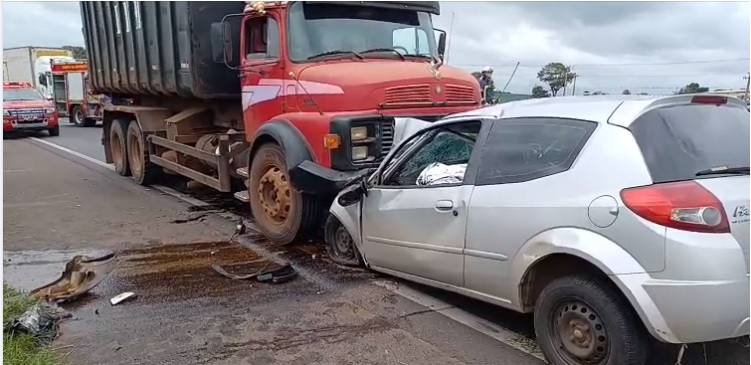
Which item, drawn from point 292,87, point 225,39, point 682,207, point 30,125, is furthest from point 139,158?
point 30,125

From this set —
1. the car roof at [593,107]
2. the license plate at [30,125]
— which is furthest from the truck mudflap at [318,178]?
the license plate at [30,125]

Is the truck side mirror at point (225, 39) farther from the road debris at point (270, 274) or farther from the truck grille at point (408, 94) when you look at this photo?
the road debris at point (270, 274)

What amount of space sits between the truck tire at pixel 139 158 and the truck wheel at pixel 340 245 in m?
5.76

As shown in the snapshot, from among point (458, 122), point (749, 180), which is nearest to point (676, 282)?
point (749, 180)

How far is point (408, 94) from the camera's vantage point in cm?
625

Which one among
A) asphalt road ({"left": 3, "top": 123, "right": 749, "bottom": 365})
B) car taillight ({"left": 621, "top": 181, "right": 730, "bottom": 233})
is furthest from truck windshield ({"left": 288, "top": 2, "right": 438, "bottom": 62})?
car taillight ({"left": 621, "top": 181, "right": 730, "bottom": 233})

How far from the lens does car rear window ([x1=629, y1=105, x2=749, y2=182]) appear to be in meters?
3.19

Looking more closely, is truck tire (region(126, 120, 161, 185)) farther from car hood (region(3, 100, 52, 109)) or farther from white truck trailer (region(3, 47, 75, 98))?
white truck trailer (region(3, 47, 75, 98))

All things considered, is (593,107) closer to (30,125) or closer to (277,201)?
(277,201)

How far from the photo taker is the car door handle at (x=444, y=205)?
161 inches

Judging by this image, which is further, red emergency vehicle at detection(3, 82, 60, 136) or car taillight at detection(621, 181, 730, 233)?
red emergency vehicle at detection(3, 82, 60, 136)

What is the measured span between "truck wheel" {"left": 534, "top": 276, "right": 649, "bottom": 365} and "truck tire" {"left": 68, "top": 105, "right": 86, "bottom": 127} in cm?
2736

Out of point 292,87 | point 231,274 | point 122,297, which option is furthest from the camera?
point 292,87

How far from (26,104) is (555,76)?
19.9 meters
